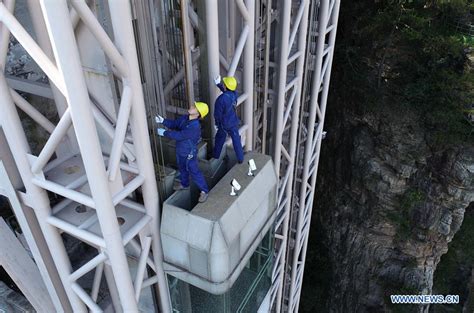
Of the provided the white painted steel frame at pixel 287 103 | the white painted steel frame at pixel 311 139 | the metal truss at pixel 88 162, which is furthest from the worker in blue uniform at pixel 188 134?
the white painted steel frame at pixel 311 139

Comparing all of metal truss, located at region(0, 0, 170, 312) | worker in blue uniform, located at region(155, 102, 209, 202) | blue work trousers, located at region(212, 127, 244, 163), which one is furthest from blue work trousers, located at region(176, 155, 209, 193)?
blue work trousers, located at region(212, 127, 244, 163)

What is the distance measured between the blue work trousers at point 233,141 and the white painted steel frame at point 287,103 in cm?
324

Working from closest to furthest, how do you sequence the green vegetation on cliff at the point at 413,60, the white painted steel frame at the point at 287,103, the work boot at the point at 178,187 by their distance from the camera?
the work boot at the point at 178,187, the white painted steel frame at the point at 287,103, the green vegetation on cliff at the point at 413,60

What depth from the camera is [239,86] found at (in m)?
8.64

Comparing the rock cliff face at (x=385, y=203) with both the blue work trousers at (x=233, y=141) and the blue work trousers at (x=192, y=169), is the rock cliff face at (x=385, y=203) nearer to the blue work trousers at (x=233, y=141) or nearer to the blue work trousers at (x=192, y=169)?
the blue work trousers at (x=233, y=141)

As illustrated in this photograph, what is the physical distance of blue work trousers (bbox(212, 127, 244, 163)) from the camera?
261 inches

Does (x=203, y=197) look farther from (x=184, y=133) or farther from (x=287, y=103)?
(x=287, y=103)

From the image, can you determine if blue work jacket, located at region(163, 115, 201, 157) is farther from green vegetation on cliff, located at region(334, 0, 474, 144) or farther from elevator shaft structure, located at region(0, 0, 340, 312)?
green vegetation on cliff, located at region(334, 0, 474, 144)

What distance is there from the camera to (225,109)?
6418 mm

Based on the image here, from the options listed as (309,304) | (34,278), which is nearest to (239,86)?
(34,278)

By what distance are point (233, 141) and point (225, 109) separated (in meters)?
0.58

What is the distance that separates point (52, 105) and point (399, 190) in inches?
725

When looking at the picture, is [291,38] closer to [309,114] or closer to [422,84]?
[309,114]

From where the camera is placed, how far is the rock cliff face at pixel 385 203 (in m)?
20.0
